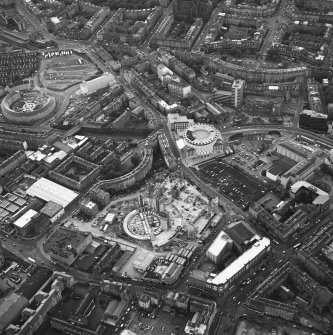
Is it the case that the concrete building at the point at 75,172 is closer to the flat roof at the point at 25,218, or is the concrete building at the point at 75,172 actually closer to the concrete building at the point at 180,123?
the flat roof at the point at 25,218

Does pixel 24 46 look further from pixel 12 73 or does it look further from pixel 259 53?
pixel 259 53

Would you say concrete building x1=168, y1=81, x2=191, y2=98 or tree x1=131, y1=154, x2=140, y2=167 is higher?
concrete building x1=168, y1=81, x2=191, y2=98

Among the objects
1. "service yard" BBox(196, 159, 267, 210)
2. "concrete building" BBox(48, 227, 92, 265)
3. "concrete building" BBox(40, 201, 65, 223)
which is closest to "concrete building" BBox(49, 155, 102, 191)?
"concrete building" BBox(40, 201, 65, 223)

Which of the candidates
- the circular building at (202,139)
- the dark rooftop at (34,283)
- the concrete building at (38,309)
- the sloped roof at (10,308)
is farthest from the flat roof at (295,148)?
the sloped roof at (10,308)

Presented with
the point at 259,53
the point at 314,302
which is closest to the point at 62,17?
the point at 259,53

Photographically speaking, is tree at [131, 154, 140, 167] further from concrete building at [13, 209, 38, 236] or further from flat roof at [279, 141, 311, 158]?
flat roof at [279, 141, 311, 158]

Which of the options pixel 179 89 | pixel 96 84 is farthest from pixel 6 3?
pixel 179 89

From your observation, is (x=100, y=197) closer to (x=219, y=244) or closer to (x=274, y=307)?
(x=219, y=244)
